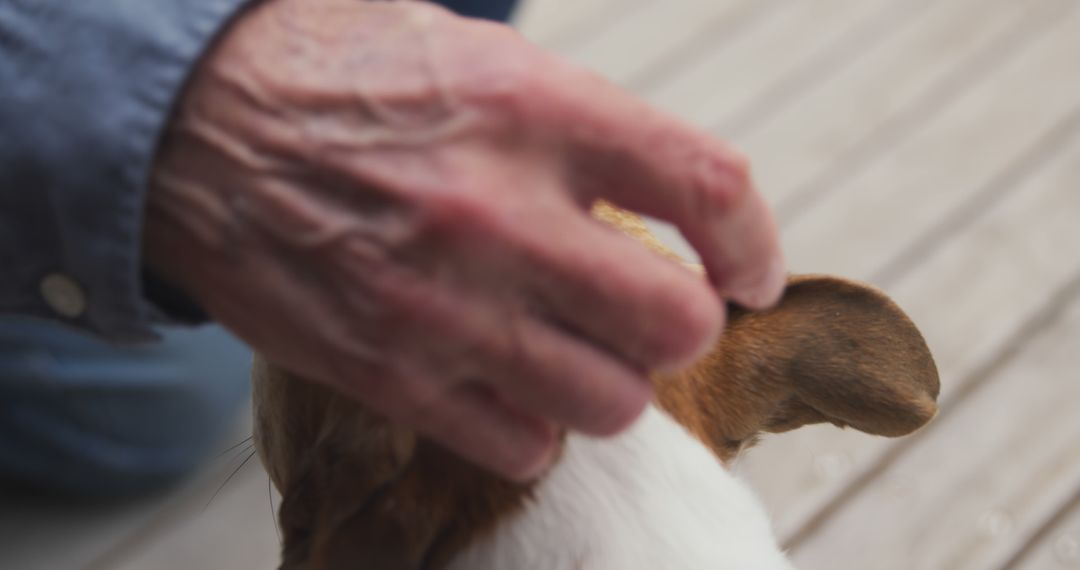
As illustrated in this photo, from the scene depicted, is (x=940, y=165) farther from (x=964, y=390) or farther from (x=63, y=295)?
(x=63, y=295)

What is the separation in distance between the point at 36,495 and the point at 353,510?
1.42 meters

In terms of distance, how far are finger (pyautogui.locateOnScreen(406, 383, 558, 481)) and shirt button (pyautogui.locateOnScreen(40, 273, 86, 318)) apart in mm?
270

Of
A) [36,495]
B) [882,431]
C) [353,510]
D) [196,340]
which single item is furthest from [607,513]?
[36,495]

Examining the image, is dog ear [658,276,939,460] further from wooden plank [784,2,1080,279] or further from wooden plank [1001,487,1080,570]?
wooden plank [784,2,1080,279]

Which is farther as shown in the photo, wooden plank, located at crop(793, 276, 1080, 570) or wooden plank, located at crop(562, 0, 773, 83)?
wooden plank, located at crop(562, 0, 773, 83)

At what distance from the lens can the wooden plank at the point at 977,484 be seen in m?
1.82

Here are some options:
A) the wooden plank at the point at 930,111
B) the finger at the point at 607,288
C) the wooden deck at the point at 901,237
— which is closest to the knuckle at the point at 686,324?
the finger at the point at 607,288

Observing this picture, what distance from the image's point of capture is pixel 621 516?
853 millimetres

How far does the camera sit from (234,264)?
26.7 inches

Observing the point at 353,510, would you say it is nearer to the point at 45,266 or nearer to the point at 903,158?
the point at 45,266

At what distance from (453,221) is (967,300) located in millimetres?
1707

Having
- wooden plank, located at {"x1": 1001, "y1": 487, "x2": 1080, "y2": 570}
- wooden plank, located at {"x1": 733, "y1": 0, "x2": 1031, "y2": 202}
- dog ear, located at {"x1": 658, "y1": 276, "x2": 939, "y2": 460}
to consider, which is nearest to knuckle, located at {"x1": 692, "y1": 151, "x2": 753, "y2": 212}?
dog ear, located at {"x1": 658, "y1": 276, "x2": 939, "y2": 460}

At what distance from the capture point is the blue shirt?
2.31 ft

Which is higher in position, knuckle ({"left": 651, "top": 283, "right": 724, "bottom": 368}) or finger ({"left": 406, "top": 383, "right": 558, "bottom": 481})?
knuckle ({"left": 651, "top": 283, "right": 724, "bottom": 368})
